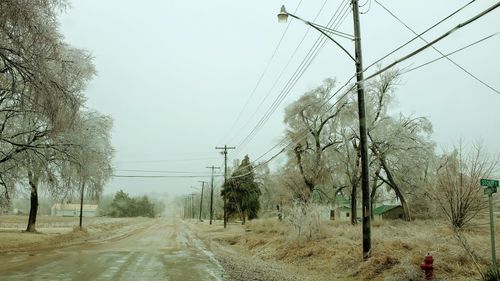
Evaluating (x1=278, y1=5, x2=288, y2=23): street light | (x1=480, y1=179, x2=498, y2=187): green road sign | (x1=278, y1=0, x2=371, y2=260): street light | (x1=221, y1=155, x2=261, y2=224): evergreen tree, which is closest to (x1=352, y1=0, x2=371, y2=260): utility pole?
(x1=278, y1=0, x2=371, y2=260): street light

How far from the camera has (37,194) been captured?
3350 cm

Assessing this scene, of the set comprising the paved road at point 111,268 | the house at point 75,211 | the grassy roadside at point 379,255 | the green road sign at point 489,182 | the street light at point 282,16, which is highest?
the street light at point 282,16

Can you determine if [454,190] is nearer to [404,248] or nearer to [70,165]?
[404,248]

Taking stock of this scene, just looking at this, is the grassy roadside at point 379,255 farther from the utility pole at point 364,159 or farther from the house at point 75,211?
the house at point 75,211

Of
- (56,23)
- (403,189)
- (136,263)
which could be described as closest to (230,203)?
(403,189)

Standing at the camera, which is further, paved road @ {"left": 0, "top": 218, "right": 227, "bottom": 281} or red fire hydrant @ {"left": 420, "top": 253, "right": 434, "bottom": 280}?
paved road @ {"left": 0, "top": 218, "right": 227, "bottom": 281}

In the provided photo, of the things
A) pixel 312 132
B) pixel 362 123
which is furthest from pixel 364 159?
pixel 312 132

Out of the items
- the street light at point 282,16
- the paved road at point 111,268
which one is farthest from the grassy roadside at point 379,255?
the street light at point 282,16

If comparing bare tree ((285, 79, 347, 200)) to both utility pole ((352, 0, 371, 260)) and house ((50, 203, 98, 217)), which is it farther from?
house ((50, 203, 98, 217))

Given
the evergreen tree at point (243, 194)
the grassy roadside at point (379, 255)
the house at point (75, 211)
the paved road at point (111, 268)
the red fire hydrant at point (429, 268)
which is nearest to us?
the red fire hydrant at point (429, 268)

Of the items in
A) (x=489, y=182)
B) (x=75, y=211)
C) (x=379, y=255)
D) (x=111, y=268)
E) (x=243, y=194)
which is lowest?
(x=75, y=211)

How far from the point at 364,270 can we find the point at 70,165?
64.7 feet

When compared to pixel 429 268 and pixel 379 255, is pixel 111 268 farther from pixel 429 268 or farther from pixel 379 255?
pixel 429 268

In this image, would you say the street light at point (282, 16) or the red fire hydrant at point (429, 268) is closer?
the red fire hydrant at point (429, 268)
